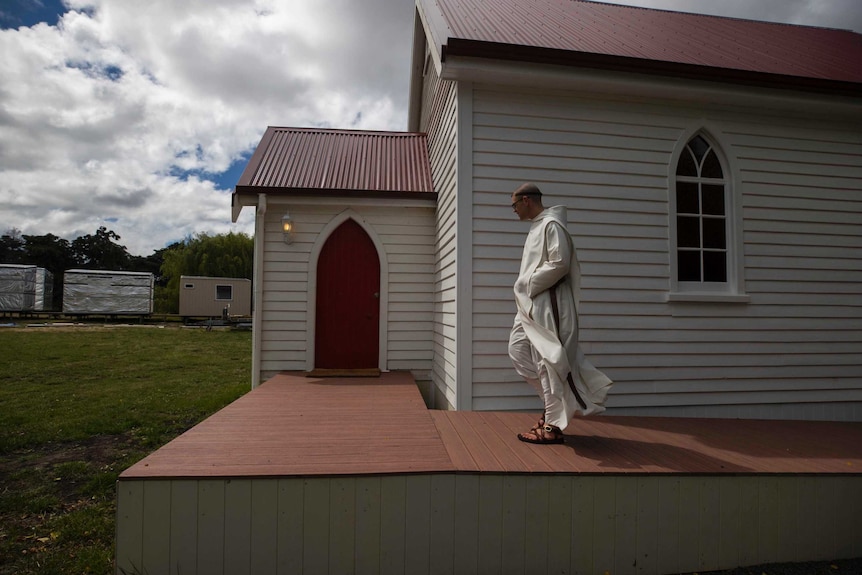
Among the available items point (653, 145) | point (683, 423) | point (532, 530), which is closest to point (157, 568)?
point (532, 530)

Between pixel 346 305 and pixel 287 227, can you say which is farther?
pixel 346 305

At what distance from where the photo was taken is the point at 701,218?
4930 mm

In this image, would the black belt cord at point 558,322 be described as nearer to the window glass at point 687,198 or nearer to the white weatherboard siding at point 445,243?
the white weatherboard siding at point 445,243

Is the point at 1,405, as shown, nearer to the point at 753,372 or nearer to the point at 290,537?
the point at 290,537

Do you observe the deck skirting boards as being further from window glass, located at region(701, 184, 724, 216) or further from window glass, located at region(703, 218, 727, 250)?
window glass, located at region(701, 184, 724, 216)

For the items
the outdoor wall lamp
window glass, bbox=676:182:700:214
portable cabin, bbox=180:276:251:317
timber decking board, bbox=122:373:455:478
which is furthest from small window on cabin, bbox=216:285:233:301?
window glass, bbox=676:182:700:214

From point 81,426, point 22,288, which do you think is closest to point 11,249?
point 22,288

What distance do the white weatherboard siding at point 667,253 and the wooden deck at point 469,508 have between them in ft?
5.23

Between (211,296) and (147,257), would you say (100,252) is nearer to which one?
(147,257)

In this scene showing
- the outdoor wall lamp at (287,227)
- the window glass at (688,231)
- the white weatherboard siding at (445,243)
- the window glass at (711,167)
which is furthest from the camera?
the outdoor wall lamp at (287,227)

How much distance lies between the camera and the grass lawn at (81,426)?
3.13 metres

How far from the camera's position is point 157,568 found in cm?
235

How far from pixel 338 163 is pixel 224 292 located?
2103 cm

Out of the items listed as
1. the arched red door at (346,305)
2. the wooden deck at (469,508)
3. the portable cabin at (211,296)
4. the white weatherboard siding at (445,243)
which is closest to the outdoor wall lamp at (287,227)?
the arched red door at (346,305)
